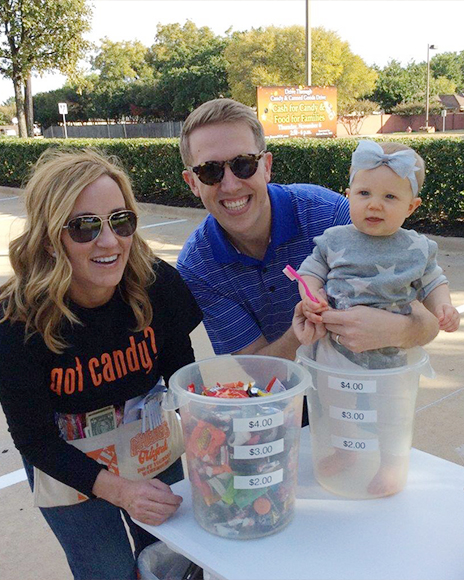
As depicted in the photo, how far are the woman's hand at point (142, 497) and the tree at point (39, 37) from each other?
24833 mm

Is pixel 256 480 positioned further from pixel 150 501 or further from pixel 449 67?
pixel 449 67

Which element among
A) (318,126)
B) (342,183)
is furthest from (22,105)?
(342,183)

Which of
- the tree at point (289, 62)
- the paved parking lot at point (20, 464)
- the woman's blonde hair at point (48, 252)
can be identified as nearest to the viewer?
the woman's blonde hair at point (48, 252)

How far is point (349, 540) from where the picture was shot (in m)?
1.40

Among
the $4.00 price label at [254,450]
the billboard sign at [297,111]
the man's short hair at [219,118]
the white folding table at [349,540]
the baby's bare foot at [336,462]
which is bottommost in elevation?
the white folding table at [349,540]

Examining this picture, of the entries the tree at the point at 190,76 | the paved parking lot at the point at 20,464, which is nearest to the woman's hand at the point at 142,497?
the paved parking lot at the point at 20,464

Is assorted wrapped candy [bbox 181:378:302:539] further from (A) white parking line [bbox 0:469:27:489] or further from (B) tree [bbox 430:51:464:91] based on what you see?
(B) tree [bbox 430:51:464:91]

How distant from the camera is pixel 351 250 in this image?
168 centimetres

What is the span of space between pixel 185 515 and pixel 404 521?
546 millimetres

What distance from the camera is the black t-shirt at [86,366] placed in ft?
5.38

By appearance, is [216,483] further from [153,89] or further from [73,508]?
[153,89]

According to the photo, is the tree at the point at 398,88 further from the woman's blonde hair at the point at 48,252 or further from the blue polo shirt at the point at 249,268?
the woman's blonde hair at the point at 48,252

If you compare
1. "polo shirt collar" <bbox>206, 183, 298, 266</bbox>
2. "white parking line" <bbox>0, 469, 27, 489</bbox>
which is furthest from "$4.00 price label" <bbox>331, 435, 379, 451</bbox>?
"white parking line" <bbox>0, 469, 27, 489</bbox>

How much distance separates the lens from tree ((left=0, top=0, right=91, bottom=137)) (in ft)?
76.2
